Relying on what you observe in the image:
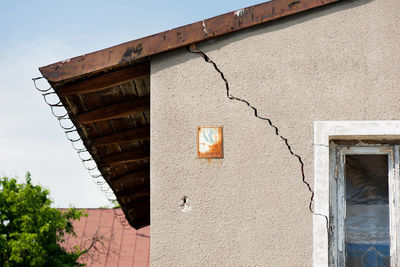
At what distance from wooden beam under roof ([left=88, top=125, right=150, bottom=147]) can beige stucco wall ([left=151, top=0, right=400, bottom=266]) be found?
1218 millimetres

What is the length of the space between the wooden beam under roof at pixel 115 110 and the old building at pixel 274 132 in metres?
0.57

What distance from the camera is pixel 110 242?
15.7 m

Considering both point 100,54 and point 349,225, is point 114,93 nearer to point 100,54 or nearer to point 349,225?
point 100,54

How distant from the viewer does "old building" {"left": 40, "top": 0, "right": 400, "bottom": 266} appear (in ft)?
12.7

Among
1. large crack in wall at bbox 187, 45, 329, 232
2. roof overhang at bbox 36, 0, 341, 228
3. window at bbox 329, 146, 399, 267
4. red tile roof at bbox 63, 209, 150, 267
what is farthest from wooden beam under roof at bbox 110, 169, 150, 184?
red tile roof at bbox 63, 209, 150, 267

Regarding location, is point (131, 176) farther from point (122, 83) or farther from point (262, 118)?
point (262, 118)

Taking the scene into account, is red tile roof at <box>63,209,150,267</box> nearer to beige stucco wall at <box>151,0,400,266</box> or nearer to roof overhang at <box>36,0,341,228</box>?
roof overhang at <box>36,0,341,228</box>

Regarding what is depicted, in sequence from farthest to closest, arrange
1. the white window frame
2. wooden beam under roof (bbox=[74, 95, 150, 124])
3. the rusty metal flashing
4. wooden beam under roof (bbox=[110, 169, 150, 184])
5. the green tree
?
the green tree
wooden beam under roof (bbox=[110, 169, 150, 184])
wooden beam under roof (bbox=[74, 95, 150, 124])
the rusty metal flashing
the white window frame

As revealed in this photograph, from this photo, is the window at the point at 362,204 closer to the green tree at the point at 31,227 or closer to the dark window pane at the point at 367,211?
the dark window pane at the point at 367,211

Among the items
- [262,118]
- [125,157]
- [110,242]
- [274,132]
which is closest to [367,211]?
[274,132]

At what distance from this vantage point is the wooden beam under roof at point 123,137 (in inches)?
207

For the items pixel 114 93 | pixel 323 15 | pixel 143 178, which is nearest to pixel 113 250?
pixel 143 178

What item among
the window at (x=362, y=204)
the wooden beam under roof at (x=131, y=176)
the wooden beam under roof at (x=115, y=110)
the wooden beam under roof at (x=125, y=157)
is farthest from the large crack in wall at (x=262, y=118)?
the wooden beam under roof at (x=131, y=176)

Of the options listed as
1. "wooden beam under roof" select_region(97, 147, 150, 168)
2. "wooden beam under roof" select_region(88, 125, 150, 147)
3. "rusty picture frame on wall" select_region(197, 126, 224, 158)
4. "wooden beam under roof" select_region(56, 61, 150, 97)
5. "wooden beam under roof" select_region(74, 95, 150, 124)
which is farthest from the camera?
"wooden beam under roof" select_region(97, 147, 150, 168)
